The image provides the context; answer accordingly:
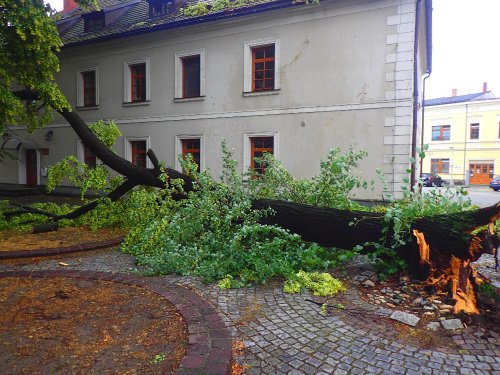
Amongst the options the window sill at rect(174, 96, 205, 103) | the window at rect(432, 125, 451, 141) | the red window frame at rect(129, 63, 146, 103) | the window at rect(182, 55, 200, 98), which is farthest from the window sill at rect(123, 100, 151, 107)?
the window at rect(432, 125, 451, 141)

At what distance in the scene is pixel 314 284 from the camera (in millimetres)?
4164

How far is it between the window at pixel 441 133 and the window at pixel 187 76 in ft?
114

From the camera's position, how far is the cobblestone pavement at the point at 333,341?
2637 millimetres

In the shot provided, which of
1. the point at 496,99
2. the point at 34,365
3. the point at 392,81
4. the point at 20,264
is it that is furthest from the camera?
the point at 496,99

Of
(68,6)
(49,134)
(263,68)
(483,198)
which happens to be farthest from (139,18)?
(483,198)

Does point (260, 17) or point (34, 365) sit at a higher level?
point (260, 17)

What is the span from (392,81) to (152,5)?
461 inches

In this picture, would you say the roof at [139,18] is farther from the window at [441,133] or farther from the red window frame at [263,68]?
the window at [441,133]

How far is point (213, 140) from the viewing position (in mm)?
14250

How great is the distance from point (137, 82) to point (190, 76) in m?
2.90

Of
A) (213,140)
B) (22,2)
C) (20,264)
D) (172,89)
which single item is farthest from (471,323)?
(172,89)

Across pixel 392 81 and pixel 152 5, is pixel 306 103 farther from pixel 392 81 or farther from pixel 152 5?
pixel 152 5

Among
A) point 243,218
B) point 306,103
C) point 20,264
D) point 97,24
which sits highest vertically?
point 97,24

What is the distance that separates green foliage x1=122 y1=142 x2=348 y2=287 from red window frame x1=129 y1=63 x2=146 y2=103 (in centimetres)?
1094
